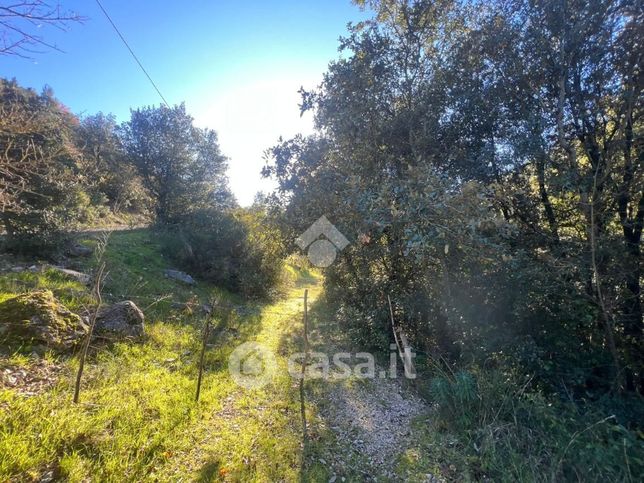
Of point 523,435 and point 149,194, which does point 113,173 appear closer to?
point 149,194

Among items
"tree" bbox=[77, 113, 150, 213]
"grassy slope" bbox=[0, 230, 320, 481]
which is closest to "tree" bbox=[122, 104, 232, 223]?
"tree" bbox=[77, 113, 150, 213]

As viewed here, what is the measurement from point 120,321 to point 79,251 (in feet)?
17.1

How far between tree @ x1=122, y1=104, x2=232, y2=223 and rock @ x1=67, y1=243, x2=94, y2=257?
6.66 metres

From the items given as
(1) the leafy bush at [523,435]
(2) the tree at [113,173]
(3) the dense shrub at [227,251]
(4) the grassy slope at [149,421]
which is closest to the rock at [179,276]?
(3) the dense shrub at [227,251]

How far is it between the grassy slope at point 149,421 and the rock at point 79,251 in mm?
2715

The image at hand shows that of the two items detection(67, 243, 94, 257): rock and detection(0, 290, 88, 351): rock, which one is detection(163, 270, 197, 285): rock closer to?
detection(67, 243, 94, 257): rock

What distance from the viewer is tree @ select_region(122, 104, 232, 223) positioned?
15797mm

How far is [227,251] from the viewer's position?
36.6 feet

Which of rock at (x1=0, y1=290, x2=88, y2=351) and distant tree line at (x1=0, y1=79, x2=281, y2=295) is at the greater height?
distant tree line at (x1=0, y1=79, x2=281, y2=295)

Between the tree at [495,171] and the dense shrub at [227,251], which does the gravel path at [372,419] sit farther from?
the dense shrub at [227,251]

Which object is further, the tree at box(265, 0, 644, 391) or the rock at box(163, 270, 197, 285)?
the rock at box(163, 270, 197, 285)

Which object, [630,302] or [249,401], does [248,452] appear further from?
[630,302]

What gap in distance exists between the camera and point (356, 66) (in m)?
5.23

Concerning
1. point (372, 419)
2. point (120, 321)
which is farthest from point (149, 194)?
point (372, 419)
